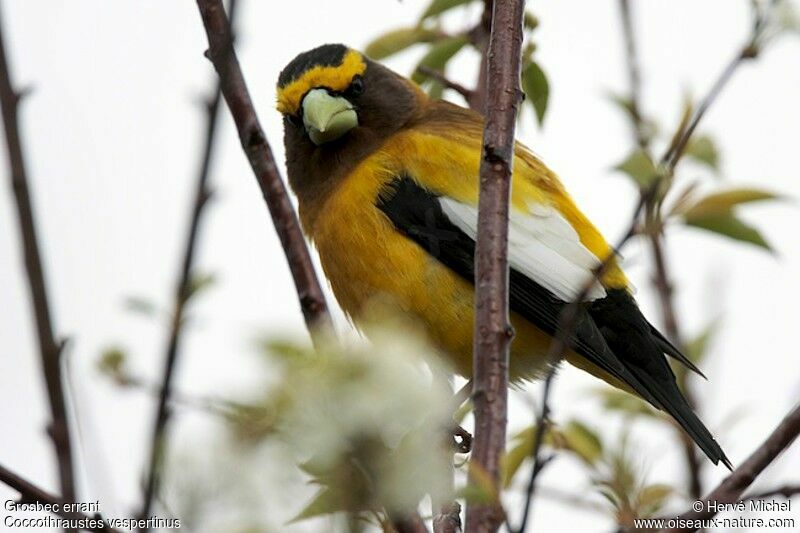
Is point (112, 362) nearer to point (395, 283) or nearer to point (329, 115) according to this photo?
point (395, 283)

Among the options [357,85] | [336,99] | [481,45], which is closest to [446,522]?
[481,45]

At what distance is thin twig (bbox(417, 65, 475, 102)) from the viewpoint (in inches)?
123

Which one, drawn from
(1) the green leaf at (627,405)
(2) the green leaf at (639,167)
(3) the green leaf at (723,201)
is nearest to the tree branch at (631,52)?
(1) the green leaf at (627,405)

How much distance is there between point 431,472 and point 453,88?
6.91 feet

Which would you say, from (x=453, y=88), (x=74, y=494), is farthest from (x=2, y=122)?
(x=453, y=88)

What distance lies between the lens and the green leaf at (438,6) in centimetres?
288

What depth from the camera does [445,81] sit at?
3170mm

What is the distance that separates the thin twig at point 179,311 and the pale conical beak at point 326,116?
2.09 metres

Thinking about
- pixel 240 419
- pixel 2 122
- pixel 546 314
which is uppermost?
pixel 546 314

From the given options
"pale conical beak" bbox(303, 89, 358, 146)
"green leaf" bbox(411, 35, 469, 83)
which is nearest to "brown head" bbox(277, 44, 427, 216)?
"pale conical beak" bbox(303, 89, 358, 146)

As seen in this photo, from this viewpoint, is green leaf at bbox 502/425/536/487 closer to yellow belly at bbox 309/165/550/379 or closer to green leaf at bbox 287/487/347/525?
yellow belly at bbox 309/165/550/379

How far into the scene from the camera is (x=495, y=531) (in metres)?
1.51

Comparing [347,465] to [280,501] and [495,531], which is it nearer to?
[280,501]

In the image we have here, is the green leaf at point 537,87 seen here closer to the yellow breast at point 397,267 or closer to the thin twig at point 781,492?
the yellow breast at point 397,267
